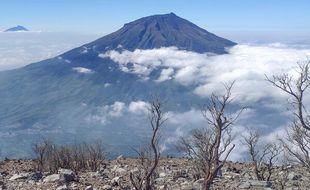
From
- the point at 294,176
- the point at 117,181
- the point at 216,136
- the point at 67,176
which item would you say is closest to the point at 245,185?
the point at 294,176

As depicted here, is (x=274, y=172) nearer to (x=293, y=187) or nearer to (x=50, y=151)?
(x=293, y=187)

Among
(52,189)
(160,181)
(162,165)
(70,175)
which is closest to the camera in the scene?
(52,189)

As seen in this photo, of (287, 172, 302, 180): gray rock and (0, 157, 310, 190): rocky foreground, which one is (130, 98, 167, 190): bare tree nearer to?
(0, 157, 310, 190): rocky foreground

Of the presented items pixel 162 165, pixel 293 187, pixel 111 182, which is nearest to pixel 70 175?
pixel 111 182

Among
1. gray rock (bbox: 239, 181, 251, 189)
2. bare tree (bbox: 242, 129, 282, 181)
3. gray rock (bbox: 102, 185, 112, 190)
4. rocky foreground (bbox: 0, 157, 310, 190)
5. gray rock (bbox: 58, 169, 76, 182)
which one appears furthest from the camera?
bare tree (bbox: 242, 129, 282, 181)

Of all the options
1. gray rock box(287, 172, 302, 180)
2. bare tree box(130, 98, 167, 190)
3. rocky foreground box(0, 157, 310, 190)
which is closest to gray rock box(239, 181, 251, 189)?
rocky foreground box(0, 157, 310, 190)

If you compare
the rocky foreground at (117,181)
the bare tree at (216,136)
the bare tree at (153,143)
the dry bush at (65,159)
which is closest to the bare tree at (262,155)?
the rocky foreground at (117,181)

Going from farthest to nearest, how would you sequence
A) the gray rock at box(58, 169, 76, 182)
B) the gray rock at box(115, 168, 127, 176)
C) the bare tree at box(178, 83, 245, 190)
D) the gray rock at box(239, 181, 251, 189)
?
1. the gray rock at box(115, 168, 127, 176)
2. the gray rock at box(239, 181, 251, 189)
3. the gray rock at box(58, 169, 76, 182)
4. the bare tree at box(178, 83, 245, 190)

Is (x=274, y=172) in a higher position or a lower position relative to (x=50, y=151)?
lower

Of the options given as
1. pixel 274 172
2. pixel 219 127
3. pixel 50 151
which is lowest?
pixel 274 172

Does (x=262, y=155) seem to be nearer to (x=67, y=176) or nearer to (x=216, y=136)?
(x=67, y=176)

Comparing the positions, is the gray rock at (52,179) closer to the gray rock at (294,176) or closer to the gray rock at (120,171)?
the gray rock at (120,171)
